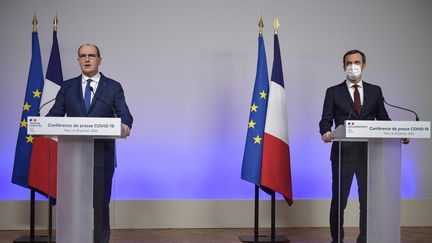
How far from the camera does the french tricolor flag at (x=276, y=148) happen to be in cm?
475

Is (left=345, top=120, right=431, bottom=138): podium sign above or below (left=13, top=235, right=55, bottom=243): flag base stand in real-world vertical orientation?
above

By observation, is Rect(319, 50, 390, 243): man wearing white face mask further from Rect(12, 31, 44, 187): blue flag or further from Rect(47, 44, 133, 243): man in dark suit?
Rect(12, 31, 44, 187): blue flag

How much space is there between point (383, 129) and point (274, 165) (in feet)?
6.56

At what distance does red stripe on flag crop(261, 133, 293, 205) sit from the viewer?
4.74m

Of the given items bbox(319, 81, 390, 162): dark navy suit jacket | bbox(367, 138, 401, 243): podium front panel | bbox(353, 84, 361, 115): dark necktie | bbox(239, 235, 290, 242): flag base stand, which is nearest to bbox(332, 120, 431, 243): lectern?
bbox(367, 138, 401, 243): podium front panel

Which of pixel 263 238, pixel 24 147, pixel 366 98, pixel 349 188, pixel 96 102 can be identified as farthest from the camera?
pixel 263 238

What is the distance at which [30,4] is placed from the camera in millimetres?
5621

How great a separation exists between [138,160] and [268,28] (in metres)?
2.07

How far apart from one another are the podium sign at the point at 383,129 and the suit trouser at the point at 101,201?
1.41 m

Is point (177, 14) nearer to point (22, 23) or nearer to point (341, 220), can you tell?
point (22, 23)

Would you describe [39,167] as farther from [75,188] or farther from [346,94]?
[346,94]

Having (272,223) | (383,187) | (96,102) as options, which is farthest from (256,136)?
(383,187)

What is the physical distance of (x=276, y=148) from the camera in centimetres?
477

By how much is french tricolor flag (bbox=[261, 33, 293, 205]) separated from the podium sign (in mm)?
1956
